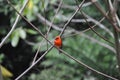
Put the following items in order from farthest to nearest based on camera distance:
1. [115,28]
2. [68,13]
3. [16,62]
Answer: [16,62]
[68,13]
[115,28]

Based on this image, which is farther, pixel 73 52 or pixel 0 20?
pixel 0 20

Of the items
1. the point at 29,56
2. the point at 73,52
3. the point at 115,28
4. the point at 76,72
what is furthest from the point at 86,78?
the point at 115,28

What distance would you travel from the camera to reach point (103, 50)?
3.85 metres

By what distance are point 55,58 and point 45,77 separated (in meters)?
0.72

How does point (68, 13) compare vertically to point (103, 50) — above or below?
above

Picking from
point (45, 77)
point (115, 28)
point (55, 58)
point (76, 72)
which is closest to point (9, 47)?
A: point (55, 58)

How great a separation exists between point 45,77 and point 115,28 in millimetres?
2524

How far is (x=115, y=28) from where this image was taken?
89cm

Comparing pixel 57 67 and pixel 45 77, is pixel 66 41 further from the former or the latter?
pixel 45 77

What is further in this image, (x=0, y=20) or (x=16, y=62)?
(x=16, y=62)

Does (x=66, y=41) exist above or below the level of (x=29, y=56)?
above

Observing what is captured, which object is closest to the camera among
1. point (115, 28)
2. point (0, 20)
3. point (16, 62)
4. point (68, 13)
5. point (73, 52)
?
point (115, 28)

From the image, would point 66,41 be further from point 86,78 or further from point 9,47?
point 9,47

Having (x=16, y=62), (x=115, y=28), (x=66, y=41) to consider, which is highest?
(x=115, y=28)
